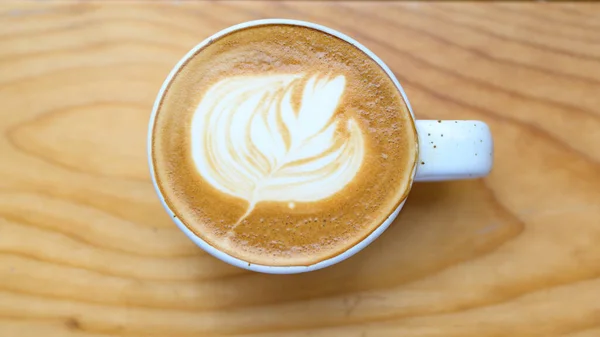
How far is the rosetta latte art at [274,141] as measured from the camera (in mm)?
772

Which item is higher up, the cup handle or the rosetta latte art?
the rosetta latte art

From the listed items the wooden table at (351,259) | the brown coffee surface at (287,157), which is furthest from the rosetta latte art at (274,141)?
the wooden table at (351,259)

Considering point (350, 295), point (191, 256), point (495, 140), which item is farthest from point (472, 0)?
point (191, 256)

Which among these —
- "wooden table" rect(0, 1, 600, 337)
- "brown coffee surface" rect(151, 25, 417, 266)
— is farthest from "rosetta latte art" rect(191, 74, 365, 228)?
"wooden table" rect(0, 1, 600, 337)

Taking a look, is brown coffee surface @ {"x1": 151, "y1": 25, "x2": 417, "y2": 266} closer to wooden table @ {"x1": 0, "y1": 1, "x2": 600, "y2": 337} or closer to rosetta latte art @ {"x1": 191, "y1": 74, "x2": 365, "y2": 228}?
rosetta latte art @ {"x1": 191, "y1": 74, "x2": 365, "y2": 228}

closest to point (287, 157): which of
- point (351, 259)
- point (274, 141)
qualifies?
point (274, 141)

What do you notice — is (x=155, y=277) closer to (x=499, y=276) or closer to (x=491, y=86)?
(x=499, y=276)

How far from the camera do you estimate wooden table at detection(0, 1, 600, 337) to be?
2.92 feet

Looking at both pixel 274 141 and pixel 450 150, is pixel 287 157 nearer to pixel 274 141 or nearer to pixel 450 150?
pixel 274 141

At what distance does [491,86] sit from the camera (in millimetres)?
975

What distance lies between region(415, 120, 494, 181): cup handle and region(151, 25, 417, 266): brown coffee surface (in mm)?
25

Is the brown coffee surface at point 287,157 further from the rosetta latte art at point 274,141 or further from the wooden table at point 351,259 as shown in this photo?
the wooden table at point 351,259

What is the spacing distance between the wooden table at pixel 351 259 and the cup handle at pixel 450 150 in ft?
0.50

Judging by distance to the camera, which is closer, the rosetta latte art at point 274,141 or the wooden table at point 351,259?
the rosetta latte art at point 274,141
